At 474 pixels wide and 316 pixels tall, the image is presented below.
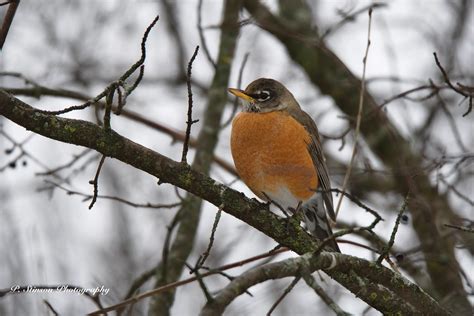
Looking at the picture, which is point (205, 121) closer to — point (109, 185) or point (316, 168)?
point (316, 168)

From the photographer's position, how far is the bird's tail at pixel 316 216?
598 centimetres

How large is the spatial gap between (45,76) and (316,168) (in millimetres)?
4262

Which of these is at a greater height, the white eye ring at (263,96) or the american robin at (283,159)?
the white eye ring at (263,96)

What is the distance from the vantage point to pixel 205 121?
6.68 m

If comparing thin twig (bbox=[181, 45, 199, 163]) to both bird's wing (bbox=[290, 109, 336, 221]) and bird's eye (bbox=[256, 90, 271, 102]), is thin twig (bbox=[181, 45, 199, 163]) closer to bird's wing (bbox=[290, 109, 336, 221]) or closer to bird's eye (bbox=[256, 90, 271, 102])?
bird's wing (bbox=[290, 109, 336, 221])

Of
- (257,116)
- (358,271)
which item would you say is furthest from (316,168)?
(358,271)

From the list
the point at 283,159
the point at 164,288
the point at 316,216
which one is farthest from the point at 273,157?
the point at 164,288

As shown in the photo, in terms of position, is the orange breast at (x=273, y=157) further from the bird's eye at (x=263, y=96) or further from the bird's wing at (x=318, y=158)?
the bird's eye at (x=263, y=96)

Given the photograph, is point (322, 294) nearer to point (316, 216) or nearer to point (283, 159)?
point (283, 159)

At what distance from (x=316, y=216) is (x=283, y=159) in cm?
70

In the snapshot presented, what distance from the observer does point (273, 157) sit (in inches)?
221

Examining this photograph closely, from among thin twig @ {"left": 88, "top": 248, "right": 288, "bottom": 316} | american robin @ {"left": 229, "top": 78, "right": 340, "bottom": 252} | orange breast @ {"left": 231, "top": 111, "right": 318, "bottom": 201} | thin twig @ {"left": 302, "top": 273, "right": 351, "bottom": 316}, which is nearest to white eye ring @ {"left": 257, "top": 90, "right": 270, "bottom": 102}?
american robin @ {"left": 229, "top": 78, "right": 340, "bottom": 252}

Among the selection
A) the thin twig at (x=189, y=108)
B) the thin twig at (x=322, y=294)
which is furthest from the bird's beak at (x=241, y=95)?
the thin twig at (x=322, y=294)

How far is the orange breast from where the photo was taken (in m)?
5.61
